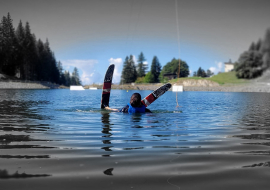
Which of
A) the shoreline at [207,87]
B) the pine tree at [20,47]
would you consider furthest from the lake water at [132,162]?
the pine tree at [20,47]

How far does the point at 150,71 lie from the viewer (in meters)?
151

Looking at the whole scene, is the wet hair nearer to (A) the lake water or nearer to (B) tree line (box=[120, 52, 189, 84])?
(A) the lake water

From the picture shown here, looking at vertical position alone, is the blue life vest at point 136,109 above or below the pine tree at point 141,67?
below

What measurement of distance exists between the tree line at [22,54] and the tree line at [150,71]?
42098 millimetres

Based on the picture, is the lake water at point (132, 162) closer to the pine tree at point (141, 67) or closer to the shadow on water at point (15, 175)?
the shadow on water at point (15, 175)

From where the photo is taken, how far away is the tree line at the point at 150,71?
147 m

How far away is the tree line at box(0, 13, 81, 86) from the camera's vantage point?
8281 centimetres

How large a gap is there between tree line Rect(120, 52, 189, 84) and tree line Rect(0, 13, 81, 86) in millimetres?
42098

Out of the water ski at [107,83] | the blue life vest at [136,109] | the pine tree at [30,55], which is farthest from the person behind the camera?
the pine tree at [30,55]

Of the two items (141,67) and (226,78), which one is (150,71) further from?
(226,78)

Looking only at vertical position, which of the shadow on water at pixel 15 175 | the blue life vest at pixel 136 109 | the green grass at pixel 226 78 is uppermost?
the green grass at pixel 226 78

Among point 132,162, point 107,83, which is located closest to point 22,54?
point 107,83

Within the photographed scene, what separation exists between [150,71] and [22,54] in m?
76.2

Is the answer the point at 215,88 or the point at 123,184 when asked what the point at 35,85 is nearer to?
the point at 215,88
